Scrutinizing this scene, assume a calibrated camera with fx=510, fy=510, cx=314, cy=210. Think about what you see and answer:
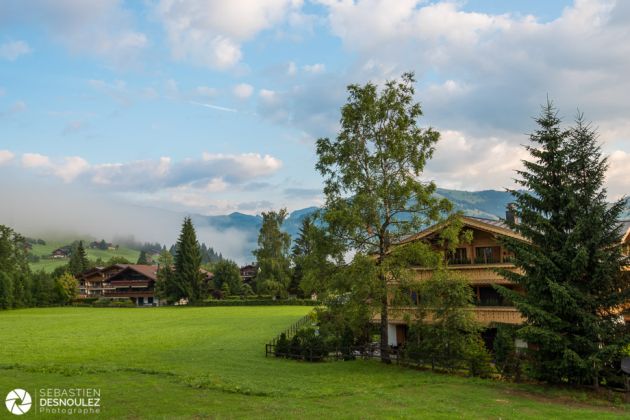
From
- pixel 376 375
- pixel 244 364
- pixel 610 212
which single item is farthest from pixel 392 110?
pixel 244 364

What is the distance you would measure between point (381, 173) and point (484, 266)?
33.6 ft

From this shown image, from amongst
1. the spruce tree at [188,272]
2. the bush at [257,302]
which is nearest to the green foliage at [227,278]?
the spruce tree at [188,272]

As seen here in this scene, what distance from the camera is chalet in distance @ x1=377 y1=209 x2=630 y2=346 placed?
105ft

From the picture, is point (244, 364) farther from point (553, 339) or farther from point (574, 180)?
point (574, 180)

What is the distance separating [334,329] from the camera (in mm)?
28266

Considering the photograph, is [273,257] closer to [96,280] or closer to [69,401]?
[96,280]

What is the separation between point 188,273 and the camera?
332ft

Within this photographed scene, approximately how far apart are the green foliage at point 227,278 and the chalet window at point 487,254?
8511 centimetres

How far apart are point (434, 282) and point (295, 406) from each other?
37.2 ft

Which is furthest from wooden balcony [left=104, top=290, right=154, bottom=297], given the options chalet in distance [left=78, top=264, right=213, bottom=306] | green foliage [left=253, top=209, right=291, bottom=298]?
green foliage [left=253, top=209, right=291, bottom=298]

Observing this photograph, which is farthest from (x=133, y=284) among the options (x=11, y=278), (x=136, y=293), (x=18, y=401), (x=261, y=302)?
(x=18, y=401)

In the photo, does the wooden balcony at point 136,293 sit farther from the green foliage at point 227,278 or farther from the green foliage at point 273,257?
the green foliage at point 273,257

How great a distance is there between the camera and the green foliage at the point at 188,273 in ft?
330

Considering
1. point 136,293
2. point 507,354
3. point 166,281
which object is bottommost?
point 136,293
